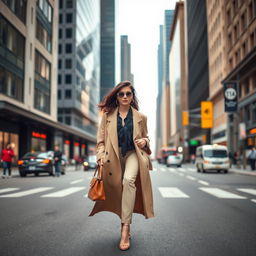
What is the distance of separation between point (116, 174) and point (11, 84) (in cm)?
2733

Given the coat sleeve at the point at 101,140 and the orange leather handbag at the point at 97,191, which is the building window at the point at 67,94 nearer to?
the coat sleeve at the point at 101,140

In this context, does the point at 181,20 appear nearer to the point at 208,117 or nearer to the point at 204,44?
the point at 204,44

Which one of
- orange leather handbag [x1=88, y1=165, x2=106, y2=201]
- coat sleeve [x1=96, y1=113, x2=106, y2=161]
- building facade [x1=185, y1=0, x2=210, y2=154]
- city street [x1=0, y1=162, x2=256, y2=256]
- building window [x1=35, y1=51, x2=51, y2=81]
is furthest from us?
building facade [x1=185, y1=0, x2=210, y2=154]

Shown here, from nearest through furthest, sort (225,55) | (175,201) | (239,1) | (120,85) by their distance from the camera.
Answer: (120,85), (175,201), (239,1), (225,55)

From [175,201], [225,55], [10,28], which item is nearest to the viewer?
[175,201]

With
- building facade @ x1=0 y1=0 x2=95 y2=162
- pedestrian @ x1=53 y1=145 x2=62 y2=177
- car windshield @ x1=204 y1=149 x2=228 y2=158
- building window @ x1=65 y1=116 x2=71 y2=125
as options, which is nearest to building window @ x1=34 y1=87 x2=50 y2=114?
building facade @ x1=0 y1=0 x2=95 y2=162

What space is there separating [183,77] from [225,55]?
52674 mm

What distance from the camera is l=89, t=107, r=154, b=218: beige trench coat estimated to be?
4.11 meters

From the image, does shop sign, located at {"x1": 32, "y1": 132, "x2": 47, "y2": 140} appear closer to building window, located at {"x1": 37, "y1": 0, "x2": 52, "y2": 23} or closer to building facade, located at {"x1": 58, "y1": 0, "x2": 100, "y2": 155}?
building window, located at {"x1": 37, "y1": 0, "x2": 52, "y2": 23}

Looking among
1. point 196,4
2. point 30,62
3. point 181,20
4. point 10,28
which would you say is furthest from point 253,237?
point 181,20

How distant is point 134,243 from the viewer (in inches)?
164

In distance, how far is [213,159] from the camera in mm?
25109

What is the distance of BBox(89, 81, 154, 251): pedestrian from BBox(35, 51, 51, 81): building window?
109 ft

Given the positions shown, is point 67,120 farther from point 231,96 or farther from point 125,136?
point 125,136
